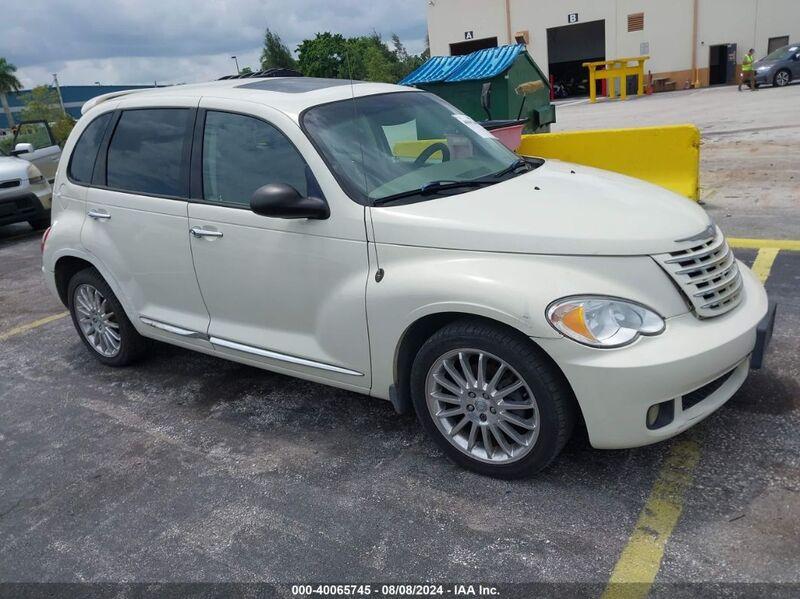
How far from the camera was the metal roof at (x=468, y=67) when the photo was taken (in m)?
10.9

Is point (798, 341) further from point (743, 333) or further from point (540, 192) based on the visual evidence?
point (540, 192)

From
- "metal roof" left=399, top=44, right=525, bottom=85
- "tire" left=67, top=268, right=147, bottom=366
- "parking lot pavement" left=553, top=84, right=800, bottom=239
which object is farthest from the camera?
"metal roof" left=399, top=44, right=525, bottom=85

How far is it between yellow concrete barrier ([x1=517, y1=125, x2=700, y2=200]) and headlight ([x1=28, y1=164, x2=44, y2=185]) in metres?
7.39

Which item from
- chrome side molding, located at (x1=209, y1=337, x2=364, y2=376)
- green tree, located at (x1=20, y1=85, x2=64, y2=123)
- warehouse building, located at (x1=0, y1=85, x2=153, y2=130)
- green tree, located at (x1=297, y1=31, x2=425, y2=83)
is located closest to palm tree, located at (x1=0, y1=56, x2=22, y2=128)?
warehouse building, located at (x1=0, y1=85, x2=153, y2=130)

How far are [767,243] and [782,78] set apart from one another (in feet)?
84.4

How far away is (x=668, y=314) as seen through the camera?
274 cm

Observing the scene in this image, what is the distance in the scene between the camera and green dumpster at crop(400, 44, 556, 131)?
426 inches

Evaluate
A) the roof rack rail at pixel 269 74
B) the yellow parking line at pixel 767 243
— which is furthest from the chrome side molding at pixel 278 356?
the yellow parking line at pixel 767 243

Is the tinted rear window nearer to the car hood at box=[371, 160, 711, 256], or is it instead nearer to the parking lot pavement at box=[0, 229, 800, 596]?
the parking lot pavement at box=[0, 229, 800, 596]

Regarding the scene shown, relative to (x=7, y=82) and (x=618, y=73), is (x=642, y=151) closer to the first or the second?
(x=618, y=73)

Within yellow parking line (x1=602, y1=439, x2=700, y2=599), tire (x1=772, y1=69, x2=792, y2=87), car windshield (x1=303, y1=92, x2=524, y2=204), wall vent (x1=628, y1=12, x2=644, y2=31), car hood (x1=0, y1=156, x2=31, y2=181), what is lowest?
yellow parking line (x1=602, y1=439, x2=700, y2=599)

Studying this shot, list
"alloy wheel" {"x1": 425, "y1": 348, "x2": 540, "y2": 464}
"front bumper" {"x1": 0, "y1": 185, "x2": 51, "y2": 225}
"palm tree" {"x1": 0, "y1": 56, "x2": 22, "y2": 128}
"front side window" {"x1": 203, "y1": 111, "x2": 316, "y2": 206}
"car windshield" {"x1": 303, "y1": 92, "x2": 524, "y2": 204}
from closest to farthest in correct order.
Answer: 1. "alloy wheel" {"x1": 425, "y1": 348, "x2": 540, "y2": 464}
2. "car windshield" {"x1": 303, "y1": 92, "x2": 524, "y2": 204}
3. "front side window" {"x1": 203, "y1": 111, "x2": 316, "y2": 206}
4. "front bumper" {"x1": 0, "y1": 185, "x2": 51, "y2": 225}
5. "palm tree" {"x1": 0, "y1": 56, "x2": 22, "y2": 128}

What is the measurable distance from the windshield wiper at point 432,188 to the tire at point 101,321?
2294mm

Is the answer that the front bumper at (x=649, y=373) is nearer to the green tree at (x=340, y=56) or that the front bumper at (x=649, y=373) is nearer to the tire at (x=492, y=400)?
the tire at (x=492, y=400)
